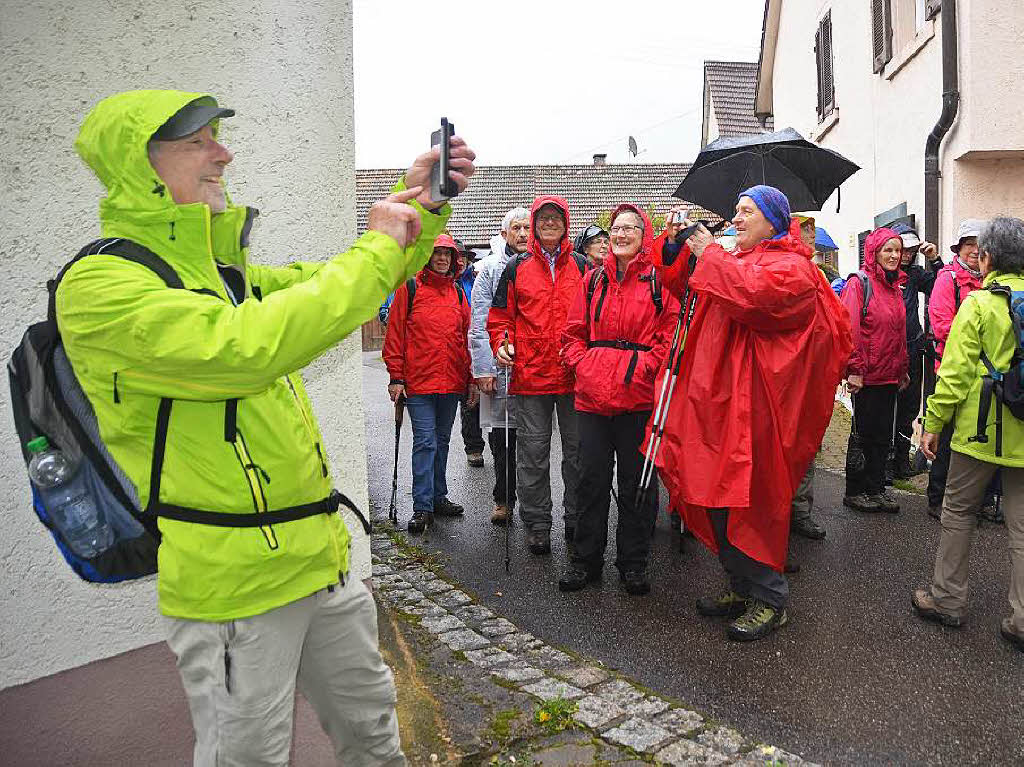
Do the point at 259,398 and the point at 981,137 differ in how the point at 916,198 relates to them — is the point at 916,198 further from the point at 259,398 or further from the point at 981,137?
the point at 259,398

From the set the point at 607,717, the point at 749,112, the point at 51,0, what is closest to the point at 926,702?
the point at 607,717

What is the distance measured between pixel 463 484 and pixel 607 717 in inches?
189

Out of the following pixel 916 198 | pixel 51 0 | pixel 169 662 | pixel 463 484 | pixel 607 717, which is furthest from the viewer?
pixel 916 198

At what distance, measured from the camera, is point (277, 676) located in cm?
201

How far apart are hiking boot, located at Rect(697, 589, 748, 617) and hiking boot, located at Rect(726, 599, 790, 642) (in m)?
0.15

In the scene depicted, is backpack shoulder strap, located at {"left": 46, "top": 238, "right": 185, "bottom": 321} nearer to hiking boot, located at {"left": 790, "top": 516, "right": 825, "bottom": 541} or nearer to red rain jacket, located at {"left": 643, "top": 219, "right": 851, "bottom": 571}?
red rain jacket, located at {"left": 643, "top": 219, "right": 851, "bottom": 571}

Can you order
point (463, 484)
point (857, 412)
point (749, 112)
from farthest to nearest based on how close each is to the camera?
point (749, 112) < point (463, 484) < point (857, 412)

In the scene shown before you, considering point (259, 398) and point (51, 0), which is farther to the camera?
point (51, 0)

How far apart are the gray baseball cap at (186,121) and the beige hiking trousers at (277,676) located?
1.05 m

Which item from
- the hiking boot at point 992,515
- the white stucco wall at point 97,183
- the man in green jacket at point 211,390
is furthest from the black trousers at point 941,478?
the man in green jacket at point 211,390

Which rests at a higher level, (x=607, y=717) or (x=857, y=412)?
(x=857, y=412)

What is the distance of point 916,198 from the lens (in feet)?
32.6

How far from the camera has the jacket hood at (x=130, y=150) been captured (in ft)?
6.24

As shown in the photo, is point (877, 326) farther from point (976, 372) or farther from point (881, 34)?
point (881, 34)
